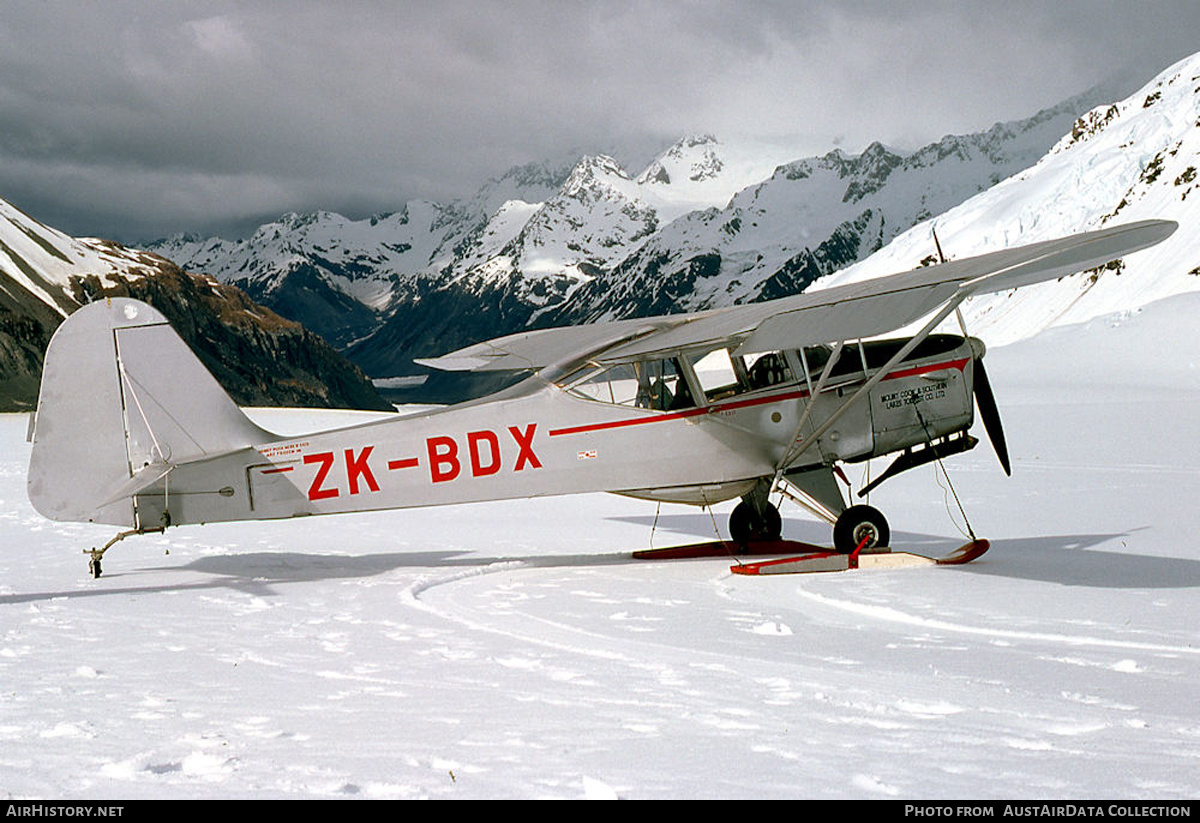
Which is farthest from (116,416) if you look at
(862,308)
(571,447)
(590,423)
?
(862,308)

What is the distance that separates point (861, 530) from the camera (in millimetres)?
9102

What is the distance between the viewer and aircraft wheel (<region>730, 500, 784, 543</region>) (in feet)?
33.8

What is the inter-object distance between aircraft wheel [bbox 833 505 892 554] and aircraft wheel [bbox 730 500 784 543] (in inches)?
47.5

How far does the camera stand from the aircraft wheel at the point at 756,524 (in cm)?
1031

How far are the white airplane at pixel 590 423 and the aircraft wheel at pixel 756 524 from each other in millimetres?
362

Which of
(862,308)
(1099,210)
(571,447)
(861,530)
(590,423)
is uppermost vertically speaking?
(1099,210)

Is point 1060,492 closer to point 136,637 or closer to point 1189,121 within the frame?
point 136,637

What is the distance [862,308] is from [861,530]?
2.47m

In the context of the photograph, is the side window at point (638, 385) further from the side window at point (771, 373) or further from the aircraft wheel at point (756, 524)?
the aircraft wheel at point (756, 524)

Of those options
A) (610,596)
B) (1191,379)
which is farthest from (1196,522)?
(1191,379)

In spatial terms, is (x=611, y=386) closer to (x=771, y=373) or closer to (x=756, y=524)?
(x=771, y=373)

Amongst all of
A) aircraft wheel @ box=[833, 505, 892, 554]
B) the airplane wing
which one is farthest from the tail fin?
aircraft wheel @ box=[833, 505, 892, 554]

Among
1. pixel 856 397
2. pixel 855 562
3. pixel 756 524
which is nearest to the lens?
pixel 855 562

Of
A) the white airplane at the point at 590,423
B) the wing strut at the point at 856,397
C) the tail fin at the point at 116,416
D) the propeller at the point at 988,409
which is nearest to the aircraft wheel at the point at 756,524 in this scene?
the white airplane at the point at 590,423
